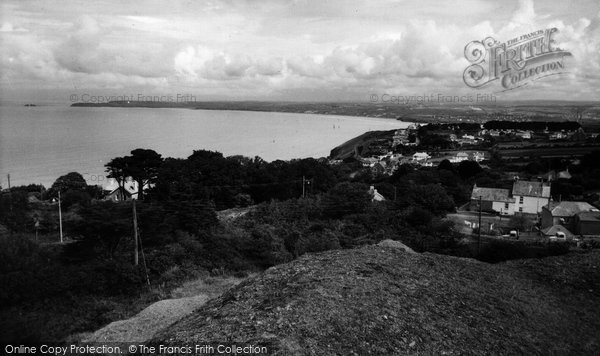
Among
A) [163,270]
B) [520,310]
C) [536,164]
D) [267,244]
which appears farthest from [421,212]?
[536,164]

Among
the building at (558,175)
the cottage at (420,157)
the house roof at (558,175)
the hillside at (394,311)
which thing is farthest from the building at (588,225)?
the cottage at (420,157)

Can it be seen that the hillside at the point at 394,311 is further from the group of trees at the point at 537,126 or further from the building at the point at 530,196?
the group of trees at the point at 537,126

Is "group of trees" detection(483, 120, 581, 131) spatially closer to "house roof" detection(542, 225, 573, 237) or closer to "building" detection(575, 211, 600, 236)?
"building" detection(575, 211, 600, 236)

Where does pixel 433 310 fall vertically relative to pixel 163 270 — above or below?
above

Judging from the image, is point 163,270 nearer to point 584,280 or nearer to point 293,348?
point 293,348

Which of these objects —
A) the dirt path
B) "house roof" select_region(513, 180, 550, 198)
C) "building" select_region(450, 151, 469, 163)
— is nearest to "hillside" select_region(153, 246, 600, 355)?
the dirt path

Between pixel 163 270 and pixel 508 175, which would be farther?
pixel 508 175
